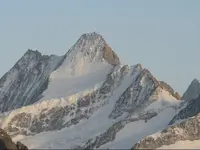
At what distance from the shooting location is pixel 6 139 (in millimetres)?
187375

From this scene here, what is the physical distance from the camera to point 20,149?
18738cm

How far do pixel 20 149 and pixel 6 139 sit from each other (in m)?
4.07
